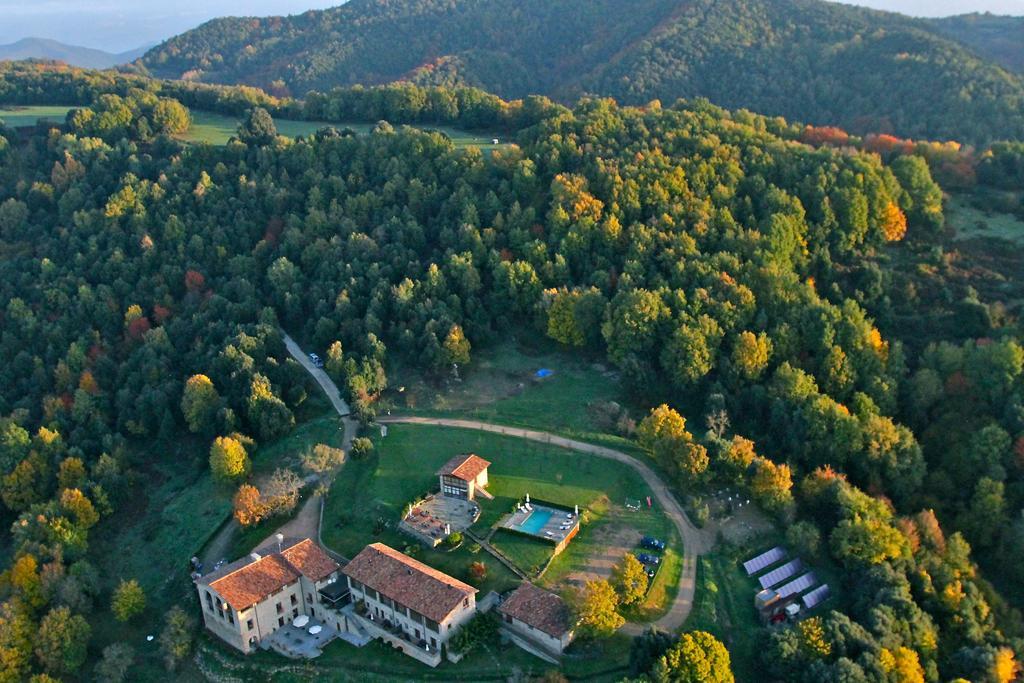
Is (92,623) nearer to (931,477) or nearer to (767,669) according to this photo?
(767,669)

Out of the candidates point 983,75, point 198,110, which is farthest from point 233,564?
point 983,75

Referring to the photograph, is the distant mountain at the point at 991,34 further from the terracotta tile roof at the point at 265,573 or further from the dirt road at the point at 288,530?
the terracotta tile roof at the point at 265,573

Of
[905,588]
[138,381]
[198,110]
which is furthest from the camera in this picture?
[198,110]

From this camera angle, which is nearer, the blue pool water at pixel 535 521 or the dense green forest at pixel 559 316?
the dense green forest at pixel 559 316

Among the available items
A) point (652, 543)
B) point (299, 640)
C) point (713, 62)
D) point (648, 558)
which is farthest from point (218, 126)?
point (648, 558)

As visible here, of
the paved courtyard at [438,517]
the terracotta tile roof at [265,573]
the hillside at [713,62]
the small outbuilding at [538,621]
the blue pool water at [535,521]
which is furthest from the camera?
the hillside at [713,62]

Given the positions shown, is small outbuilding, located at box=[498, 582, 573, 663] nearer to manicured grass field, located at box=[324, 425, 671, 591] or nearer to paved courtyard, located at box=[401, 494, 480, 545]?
manicured grass field, located at box=[324, 425, 671, 591]

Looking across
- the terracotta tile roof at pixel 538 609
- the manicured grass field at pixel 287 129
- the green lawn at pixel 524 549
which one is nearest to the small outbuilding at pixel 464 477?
the green lawn at pixel 524 549
